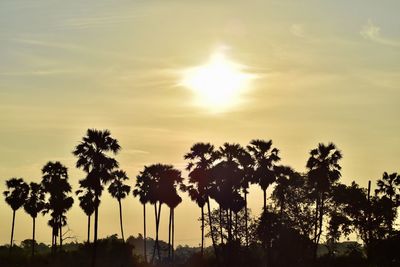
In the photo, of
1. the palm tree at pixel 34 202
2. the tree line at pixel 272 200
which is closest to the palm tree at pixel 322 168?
the tree line at pixel 272 200

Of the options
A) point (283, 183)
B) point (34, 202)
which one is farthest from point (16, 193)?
point (283, 183)

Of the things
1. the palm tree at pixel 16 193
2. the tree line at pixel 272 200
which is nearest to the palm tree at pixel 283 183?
the tree line at pixel 272 200

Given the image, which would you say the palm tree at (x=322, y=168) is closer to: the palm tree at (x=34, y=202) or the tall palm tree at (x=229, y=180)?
the tall palm tree at (x=229, y=180)

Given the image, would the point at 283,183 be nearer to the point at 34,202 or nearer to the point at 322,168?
the point at 322,168

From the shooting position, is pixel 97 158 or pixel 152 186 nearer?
pixel 97 158

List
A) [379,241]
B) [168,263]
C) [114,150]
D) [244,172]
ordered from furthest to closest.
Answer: [168,263] < [244,172] < [379,241] < [114,150]

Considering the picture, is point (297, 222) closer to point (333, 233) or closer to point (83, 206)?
point (333, 233)

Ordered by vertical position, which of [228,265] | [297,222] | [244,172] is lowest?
[228,265]

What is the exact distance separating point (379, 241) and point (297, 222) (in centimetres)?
1444

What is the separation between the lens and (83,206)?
94.9m

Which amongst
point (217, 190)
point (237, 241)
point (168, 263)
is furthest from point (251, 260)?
point (168, 263)

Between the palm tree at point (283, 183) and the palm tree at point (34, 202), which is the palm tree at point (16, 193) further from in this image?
the palm tree at point (283, 183)

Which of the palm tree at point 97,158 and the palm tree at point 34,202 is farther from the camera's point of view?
the palm tree at point 34,202

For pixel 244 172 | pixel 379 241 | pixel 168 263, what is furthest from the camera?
pixel 168 263
